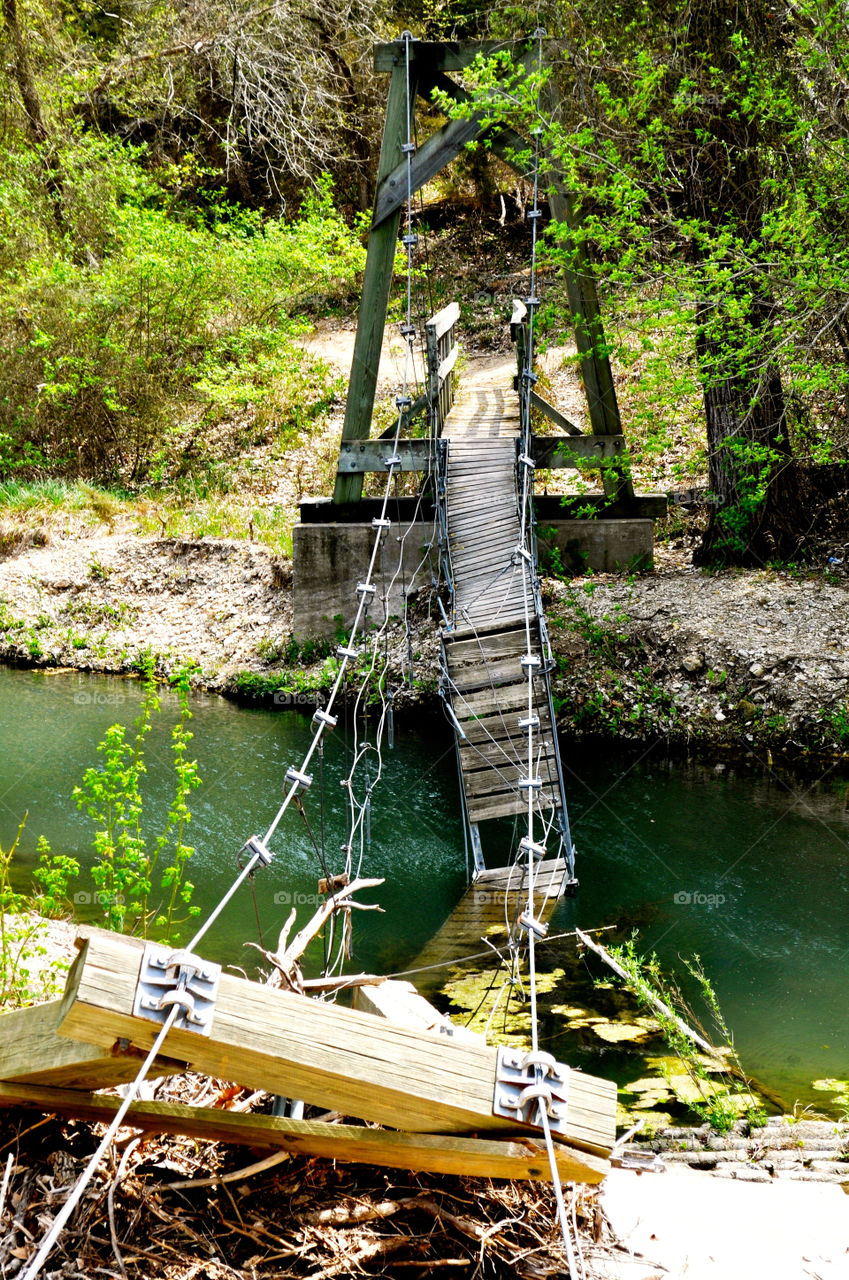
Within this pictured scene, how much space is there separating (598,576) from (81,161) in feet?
32.0

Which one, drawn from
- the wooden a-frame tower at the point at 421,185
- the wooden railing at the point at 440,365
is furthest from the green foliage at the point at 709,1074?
the wooden a-frame tower at the point at 421,185

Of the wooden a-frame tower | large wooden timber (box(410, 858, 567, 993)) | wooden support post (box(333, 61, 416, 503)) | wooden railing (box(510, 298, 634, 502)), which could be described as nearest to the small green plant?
wooden support post (box(333, 61, 416, 503))

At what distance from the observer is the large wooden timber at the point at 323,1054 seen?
1.51 meters

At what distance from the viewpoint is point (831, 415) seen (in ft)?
28.8

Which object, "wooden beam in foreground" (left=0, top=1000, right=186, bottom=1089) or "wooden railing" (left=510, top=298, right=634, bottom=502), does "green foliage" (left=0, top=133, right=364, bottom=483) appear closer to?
"wooden railing" (left=510, top=298, right=634, bottom=502)

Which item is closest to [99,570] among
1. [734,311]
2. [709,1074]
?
[734,311]

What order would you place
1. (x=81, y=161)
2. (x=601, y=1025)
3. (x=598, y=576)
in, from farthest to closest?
(x=81, y=161), (x=598, y=576), (x=601, y=1025)

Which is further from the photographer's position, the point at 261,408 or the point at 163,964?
the point at 261,408

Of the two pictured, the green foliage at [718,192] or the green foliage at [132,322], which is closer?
the green foliage at [718,192]

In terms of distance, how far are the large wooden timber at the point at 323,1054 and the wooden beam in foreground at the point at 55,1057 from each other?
2.9 inches

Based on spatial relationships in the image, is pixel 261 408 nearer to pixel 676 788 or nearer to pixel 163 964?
pixel 676 788

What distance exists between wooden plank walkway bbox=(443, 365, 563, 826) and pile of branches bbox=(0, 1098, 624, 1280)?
3476mm

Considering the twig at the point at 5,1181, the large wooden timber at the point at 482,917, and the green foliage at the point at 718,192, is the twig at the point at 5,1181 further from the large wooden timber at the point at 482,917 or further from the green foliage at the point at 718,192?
the green foliage at the point at 718,192

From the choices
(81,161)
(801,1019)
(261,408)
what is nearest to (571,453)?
(801,1019)
